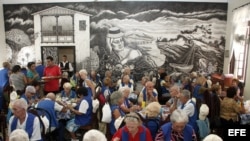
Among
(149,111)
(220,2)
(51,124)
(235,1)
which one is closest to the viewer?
(149,111)

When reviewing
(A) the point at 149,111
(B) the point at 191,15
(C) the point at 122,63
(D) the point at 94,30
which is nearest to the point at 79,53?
(D) the point at 94,30

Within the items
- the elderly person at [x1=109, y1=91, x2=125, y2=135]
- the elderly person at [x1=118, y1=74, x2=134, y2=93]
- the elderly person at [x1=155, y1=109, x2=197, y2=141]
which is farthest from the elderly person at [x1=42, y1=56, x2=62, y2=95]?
the elderly person at [x1=155, y1=109, x2=197, y2=141]

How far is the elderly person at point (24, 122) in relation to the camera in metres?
2.84

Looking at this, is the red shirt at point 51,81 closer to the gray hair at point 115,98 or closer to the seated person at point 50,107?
the seated person at point 50,107

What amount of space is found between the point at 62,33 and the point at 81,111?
578 centimetres

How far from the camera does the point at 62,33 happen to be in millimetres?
9273

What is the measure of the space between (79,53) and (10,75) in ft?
10.9

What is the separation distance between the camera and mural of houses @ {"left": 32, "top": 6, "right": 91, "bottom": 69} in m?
9.21

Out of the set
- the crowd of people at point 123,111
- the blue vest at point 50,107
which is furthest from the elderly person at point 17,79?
the blue vest at point 50,107

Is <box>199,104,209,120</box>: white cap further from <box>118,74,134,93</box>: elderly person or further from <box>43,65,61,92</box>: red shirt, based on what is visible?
<box>43,65,61,92</box>: red shirt

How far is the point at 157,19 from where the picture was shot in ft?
29.9

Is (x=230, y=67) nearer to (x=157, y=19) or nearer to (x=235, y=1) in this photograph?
(x=235, y=1)

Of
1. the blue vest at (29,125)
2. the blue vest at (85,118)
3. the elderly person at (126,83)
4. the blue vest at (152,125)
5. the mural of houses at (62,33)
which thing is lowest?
the blue vest at (85,118)

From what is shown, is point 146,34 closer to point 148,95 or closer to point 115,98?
point 148,95
